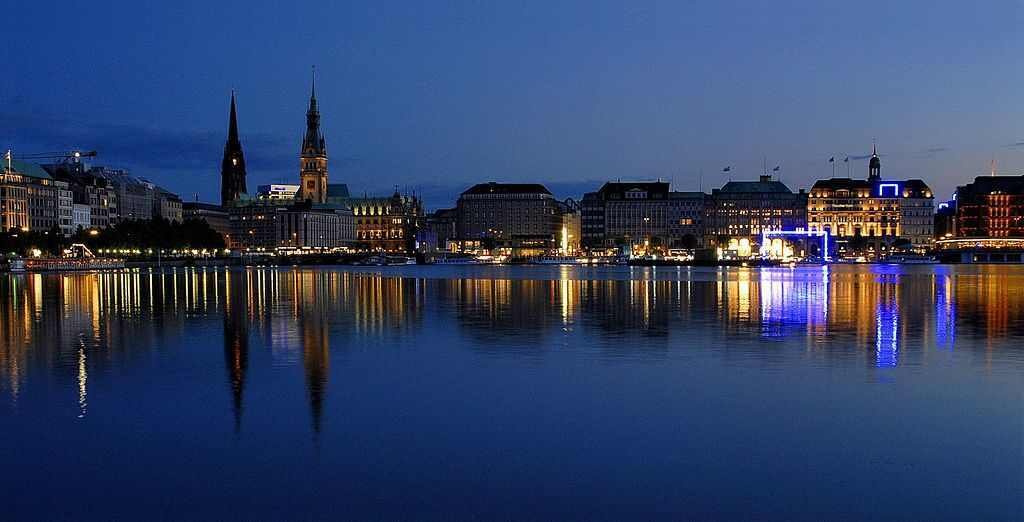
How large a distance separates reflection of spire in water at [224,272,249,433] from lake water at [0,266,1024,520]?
4.6 inches

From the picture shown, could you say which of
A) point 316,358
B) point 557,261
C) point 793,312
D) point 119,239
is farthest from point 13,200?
point 316,358

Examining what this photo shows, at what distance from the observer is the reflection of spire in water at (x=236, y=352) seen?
17.3 metres

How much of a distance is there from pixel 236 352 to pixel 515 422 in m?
11.3

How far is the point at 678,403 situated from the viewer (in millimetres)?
17125

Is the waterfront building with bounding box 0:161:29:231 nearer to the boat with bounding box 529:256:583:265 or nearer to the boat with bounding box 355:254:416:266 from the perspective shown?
the boat with bounding box 355:254:416:266

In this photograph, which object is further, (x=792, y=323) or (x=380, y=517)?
(x=792, y=323)

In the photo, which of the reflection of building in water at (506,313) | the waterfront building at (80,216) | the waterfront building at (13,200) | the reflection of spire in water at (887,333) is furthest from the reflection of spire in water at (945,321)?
Answer: the waterfront building at (80,216)

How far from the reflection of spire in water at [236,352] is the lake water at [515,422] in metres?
0.12

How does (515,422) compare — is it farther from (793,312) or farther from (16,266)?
(16,266)

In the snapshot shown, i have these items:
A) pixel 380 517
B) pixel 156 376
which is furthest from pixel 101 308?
pixel 380 517

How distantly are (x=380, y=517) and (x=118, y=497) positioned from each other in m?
3.21

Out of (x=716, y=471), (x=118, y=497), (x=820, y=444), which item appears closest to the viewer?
(x=118, y=497)

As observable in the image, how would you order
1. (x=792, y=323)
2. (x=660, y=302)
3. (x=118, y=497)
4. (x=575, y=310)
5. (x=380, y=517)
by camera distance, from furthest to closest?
(x=660, y=302) → (x=575, y=310) → (x=792, y=323) → (x=118, y=497) → (x=380, y=517)

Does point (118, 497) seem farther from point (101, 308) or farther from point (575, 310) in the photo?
point (101, 308)
